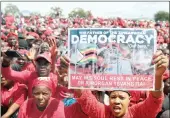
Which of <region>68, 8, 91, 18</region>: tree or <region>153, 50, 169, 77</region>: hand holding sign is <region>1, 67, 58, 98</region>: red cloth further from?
<region>153, 50, 169, 77</region>: hand holding sign

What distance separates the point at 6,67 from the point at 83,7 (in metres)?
0.72

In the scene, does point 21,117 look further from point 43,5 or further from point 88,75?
point 43,5

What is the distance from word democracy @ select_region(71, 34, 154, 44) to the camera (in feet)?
8.65

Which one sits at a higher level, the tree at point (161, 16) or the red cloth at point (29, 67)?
the tree at point (161, 16)

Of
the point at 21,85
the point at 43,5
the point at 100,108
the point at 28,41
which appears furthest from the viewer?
the point at 28,41

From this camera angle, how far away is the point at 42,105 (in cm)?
278

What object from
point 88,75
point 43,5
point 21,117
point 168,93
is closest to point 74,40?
point 88,75

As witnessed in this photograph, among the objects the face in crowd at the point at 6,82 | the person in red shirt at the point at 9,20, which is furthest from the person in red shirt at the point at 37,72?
the person in red shirt at the point at 9,20

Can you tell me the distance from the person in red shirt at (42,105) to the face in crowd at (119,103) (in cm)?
38

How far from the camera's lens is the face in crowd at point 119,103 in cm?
257

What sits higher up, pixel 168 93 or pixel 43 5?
pixel 43 5

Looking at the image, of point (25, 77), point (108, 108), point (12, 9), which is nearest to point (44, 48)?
point (25, 77)

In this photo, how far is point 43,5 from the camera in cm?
293

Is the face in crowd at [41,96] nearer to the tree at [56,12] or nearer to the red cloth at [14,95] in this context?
the red cloth at [14,95]
